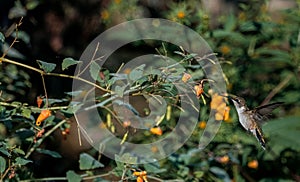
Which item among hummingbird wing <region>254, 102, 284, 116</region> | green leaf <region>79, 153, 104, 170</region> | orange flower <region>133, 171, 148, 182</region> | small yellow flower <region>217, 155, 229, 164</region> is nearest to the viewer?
orange flower <region>133, 171, 148, 182</region>

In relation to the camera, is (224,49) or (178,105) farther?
(224,49)

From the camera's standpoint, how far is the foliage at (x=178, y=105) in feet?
4.11

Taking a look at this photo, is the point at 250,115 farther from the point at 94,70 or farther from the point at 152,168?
the point at 94,70

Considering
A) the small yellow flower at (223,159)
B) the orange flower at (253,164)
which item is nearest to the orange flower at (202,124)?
the small yellow flower at (223,159)

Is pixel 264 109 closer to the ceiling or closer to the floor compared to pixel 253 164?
closer to the ceiling

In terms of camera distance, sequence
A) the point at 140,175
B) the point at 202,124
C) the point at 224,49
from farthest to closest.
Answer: the point at 224,49 → the point at 202,124 → the point at 140,175

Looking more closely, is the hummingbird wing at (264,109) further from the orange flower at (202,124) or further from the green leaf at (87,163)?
the green leaf at (87,163)

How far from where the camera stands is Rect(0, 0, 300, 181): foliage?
49.4 inches

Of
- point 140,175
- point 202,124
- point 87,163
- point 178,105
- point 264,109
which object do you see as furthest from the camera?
point 202,124

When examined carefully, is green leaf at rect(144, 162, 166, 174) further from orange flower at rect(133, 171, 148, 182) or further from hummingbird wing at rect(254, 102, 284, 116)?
hummingbird wing at rect(254, 102, 284, 116)

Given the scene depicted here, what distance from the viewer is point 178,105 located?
177cm

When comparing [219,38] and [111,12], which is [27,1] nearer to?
[111,12]

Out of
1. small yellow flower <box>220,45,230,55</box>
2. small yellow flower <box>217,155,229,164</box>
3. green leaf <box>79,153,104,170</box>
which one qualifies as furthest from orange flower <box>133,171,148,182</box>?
small yellow flower <box>220,45,230,55</box>

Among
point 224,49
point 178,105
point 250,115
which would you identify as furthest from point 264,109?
point 224,49
